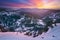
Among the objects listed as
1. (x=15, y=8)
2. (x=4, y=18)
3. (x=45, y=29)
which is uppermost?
(x=15, y=8)

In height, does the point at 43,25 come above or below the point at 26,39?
above

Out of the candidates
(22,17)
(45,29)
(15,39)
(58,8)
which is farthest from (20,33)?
(58,8)

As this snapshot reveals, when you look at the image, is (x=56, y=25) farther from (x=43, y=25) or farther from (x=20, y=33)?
(x=20, y=33)

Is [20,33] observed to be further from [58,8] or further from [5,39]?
[58,8]

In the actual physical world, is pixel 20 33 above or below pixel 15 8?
below

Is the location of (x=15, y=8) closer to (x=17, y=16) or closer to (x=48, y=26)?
(x=17, y=16)

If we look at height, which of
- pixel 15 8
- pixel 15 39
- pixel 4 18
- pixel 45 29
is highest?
pixel 15 8

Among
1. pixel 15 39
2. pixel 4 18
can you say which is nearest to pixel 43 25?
pixel 15 39
